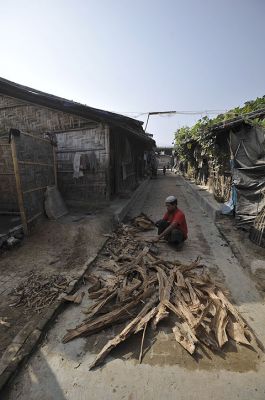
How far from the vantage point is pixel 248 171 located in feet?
25.2

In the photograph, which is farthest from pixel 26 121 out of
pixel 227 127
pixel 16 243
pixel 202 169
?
pixel 202 169

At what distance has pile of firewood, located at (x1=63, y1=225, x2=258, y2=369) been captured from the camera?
333 centimetres

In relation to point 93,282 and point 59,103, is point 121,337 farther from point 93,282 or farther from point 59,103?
point 59,103

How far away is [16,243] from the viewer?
6.23m

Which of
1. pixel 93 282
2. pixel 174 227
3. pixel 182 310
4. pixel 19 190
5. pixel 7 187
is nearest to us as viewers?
pixel 182 310

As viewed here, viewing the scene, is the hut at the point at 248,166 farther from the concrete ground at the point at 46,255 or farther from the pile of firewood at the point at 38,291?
the pile of firewood at the point at 38,291

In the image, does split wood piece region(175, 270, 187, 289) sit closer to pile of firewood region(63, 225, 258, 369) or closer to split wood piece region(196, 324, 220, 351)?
pile of firewood region(63, 225, 258, 369)

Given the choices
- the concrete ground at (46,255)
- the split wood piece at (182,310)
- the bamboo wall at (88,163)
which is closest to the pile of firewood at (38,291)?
the concrete ground at (46,255)

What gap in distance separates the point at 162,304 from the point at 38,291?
231 centimetres

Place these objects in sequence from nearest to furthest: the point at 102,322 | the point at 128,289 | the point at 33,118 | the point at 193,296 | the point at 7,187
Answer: the point at 102,322 → the point at 193,296 → the point at 128,289 → the point at 7,187 → the point at 33,118

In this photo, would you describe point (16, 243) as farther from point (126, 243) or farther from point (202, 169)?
point (202, 169)

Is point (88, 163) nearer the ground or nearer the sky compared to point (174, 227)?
nearer the sky

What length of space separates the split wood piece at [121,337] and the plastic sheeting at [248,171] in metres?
5.06

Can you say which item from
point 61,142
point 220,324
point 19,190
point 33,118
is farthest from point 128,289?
point 33,118
